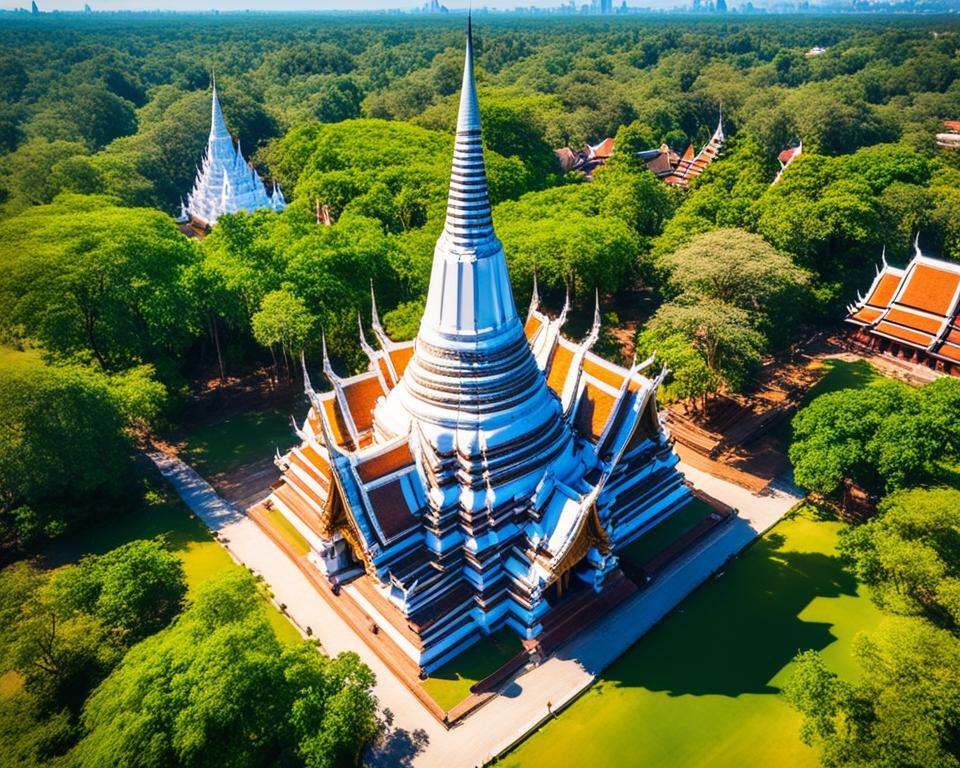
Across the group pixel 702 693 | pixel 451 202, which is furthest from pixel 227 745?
pixel 451 202

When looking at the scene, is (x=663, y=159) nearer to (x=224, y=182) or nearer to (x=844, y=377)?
(x=844, y=377)

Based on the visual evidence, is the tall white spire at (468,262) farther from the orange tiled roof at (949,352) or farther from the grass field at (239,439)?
the orange tiled roof at (949,352)

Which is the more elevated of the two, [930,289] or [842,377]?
[930,289]

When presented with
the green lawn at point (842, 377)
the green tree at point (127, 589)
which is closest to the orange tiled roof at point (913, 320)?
the green lawn at point (842, 377)

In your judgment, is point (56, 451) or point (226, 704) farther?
point (56, 451)

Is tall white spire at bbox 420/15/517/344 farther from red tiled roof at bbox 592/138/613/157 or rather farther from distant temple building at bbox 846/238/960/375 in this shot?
red tiled roof at bbox 592/138/613/157

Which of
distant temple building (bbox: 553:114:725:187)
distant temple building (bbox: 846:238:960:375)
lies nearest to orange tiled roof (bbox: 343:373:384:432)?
distant temple building (bbox: 846:238:960:375)

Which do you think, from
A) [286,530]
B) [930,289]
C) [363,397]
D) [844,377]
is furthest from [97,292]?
[930,289]
